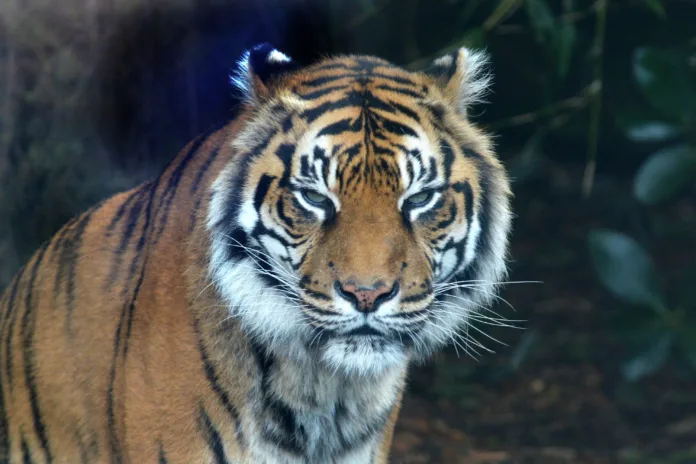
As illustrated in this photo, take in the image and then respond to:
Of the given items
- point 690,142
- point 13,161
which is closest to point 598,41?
point 690,142

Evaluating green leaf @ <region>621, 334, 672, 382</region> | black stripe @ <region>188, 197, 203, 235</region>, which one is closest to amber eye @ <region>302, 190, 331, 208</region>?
black stripe @ <region>188, 197, 203, 235</region>

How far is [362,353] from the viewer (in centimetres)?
140

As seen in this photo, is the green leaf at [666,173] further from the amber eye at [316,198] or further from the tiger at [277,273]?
the amber eye at [316,198]

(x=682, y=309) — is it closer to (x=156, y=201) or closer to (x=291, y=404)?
(x=291, y=404)

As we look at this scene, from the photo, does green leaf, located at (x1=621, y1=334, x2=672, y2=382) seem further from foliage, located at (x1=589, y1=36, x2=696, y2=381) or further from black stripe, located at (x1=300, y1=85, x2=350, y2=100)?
black stripe, located at (x1=300, y1=85, x2=350, y2=100)

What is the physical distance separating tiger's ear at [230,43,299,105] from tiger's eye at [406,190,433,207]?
0.89ft

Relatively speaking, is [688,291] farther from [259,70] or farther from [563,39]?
[259,70]

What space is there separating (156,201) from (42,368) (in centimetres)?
36

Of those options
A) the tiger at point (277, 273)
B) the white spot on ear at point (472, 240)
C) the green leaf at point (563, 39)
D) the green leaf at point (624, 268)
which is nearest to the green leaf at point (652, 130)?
the green leaf at point (624, 268)

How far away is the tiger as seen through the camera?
4.48 ft

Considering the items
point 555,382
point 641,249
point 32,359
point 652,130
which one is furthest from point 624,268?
point 32,359

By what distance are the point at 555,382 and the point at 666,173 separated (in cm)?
91

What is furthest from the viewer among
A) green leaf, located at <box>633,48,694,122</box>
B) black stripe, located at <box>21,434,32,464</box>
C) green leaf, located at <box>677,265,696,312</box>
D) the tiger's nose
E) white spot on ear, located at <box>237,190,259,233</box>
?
green leaf, located at <box>677,265,696,312</box>

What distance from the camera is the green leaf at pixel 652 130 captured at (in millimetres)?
2473
